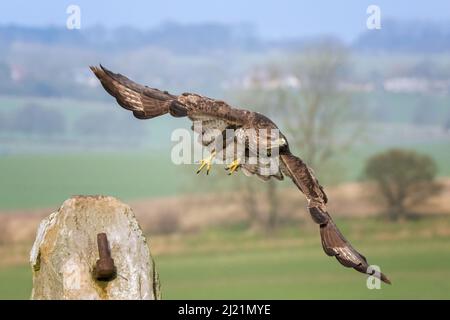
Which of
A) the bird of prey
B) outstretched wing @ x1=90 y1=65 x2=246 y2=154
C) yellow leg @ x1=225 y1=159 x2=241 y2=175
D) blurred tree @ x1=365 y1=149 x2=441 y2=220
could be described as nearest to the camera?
the bird of prey

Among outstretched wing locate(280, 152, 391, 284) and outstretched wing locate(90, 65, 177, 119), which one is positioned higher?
outstretched wing locate(90, 65, 177, 119)

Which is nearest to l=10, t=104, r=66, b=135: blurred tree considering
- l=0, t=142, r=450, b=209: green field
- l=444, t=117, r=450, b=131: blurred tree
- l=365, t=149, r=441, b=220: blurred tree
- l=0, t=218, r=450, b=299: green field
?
l=0, t=142, r=450, b=209: green field

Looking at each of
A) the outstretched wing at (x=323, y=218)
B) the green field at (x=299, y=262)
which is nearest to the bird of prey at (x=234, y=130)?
the outstretched wing at (x=323, y=218)

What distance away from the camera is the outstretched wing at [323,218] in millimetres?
6703

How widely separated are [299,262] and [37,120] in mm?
6577

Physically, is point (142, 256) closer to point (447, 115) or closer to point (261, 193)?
point (261, 193)

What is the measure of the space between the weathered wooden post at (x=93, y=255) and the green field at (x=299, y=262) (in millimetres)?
15505

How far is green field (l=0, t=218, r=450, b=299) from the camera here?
2277cm

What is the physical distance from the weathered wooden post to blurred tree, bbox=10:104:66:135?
58.7ft

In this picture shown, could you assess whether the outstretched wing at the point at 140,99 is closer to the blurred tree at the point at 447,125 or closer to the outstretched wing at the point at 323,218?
the outstretched wing at the point at 323,218

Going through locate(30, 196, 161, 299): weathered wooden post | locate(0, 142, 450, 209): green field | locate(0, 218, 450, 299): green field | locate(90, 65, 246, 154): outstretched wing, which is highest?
locate(0, 142, 450, 209): green field

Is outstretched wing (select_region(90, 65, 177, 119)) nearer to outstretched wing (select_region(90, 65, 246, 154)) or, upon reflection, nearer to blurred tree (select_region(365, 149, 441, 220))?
outstretched wing (select_region(90, 65, 246, 154))

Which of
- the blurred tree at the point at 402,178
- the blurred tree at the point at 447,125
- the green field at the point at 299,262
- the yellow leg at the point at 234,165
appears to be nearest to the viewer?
the yellow leg at the point at 234,165
